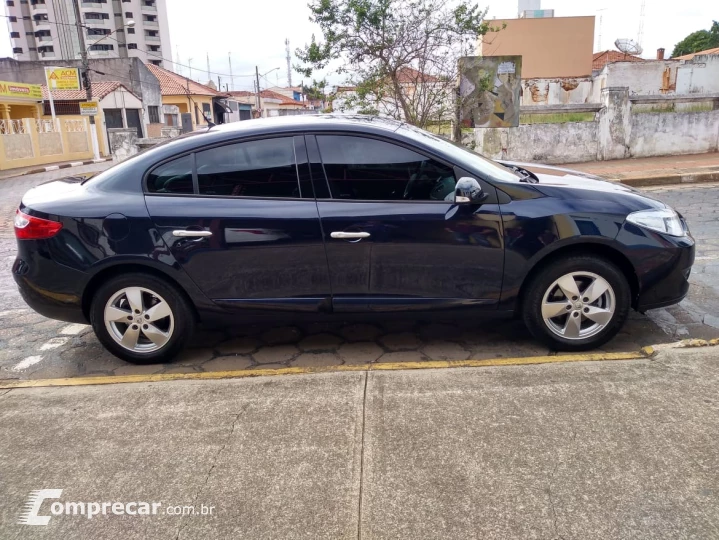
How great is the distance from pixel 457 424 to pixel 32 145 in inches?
1087

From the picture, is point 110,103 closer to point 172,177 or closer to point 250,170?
point 172,177

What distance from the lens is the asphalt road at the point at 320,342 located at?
3947 millimetres

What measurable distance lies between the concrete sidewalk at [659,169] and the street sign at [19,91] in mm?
26001

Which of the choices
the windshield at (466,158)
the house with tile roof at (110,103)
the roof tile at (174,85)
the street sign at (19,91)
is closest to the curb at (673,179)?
the windshield at (466,158)

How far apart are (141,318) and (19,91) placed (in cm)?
3034

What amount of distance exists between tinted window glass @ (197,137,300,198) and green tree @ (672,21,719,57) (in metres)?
67.7

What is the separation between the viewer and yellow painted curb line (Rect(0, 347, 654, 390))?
3.49 m

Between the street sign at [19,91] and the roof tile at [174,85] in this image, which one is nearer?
the street sign at [19,91]

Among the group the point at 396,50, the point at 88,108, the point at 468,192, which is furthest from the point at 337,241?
the point at 88,108

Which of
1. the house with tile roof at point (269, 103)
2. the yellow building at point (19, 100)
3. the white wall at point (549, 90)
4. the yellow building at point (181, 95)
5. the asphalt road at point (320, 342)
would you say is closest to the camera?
the asphalt road at point (320, 342)

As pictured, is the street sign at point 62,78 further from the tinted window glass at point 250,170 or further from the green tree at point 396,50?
the tinted window glass at point 250,170

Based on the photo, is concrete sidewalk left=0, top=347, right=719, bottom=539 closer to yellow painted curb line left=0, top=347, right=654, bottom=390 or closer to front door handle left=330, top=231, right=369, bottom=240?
yellow painted curb line left=0, top=347, right=654, bottom=390

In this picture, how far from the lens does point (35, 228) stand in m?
3.73

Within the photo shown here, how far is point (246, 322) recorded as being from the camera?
384 centimetres
